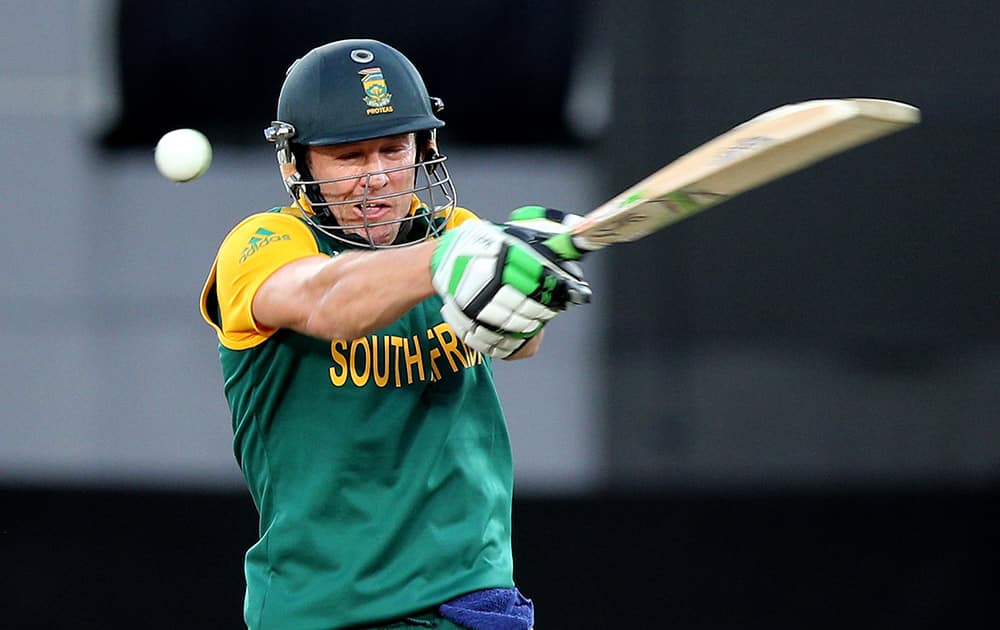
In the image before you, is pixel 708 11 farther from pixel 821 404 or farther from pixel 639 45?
pixel 821 404

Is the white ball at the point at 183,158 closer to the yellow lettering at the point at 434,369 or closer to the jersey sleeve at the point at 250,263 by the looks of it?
the jersey sleeve at the point at 250,263

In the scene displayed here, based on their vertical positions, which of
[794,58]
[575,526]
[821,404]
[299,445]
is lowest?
[575,526]

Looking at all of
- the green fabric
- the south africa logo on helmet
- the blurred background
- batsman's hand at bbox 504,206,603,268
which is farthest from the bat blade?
the blurred background

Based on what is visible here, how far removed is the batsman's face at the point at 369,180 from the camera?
7.97 ft

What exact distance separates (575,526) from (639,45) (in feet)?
4.55

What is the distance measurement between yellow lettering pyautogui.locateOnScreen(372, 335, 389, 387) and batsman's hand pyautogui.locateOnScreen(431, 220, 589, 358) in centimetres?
41

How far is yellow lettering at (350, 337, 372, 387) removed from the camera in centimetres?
235

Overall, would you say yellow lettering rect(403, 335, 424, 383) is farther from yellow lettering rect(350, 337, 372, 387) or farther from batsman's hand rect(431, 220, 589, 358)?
batsman's hand rect(431, 220, 589, 358)

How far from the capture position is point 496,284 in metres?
1.90

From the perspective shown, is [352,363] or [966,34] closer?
[352,363]

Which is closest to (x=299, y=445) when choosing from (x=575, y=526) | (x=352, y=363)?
(x=352, y=363)

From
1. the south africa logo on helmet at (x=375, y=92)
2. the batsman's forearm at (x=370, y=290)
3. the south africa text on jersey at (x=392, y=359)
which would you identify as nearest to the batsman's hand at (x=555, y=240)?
the batsman's forearm at (x=370, y=290)

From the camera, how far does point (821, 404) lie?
14.0 ft

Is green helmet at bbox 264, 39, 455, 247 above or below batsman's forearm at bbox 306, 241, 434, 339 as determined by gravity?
above
